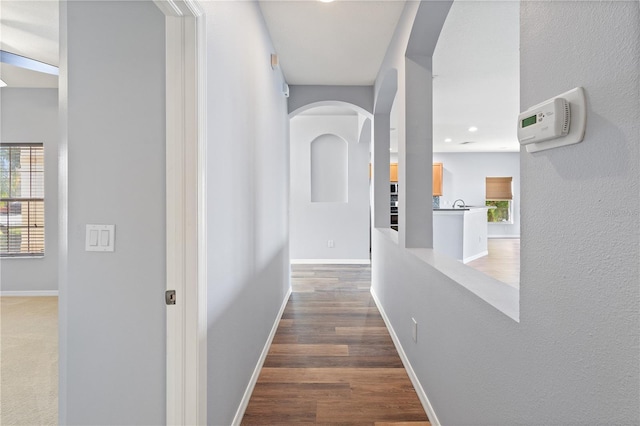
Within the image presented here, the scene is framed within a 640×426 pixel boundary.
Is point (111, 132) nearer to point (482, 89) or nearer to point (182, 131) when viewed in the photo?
point (182, 131)

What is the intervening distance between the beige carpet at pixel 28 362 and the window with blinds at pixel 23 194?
2.52 feet

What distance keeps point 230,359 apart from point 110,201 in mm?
948

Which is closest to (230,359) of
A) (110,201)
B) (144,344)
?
(144,344)

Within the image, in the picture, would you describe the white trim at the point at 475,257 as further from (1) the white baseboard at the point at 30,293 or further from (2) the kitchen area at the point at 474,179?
(1) the white baseboard at the point at 30,293

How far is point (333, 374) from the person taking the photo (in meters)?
2.36

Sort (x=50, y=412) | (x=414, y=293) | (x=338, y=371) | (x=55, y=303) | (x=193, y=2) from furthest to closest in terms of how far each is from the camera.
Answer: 1. (x=55, y=303)
2. (x=338, y=371)
3. (x=414, y=293)
4. (x=50, y=412)
5. (x=193, y=2)

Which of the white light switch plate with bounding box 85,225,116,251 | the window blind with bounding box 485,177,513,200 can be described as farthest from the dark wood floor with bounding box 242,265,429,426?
the window blind with bounding box 485,177,513,200

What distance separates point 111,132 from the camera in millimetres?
1315

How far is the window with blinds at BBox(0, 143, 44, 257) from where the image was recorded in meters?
4.19

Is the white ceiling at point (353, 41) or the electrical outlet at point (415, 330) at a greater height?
the white ceiling at point (353, 41)

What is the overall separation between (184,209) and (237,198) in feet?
1.98

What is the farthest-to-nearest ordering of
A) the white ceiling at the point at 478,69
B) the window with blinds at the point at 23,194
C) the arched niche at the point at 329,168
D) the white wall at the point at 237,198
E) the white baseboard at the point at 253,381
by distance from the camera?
1. the arched niche at the point at 329,168
2. the window with blinds at the point at 23,194
3. the white ceiling at the point at 478,69
4. the white baseboard at the point at 253,381
5. the white wall at the point at 237,198

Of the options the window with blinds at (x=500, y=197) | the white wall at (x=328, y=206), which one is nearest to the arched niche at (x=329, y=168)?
the white wall at (x=328, y=206)

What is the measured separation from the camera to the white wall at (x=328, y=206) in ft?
20.1
